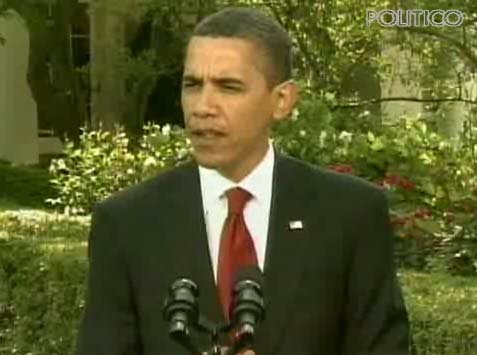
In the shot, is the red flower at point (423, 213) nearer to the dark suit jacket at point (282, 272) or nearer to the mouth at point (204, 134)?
the dark suit jacket at point (282, 272)

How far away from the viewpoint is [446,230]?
9117 mm

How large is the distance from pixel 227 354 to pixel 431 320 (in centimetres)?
394

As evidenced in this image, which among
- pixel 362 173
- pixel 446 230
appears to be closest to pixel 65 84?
pixel 362 173

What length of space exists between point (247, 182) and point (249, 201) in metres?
0.04

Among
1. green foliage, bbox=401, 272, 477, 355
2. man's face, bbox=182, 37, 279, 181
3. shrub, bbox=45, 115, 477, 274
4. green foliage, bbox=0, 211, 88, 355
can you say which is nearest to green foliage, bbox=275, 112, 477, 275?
shrub, bbox=45, 115, 477, 274

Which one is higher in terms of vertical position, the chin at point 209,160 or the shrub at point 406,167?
the chin at point 209,160

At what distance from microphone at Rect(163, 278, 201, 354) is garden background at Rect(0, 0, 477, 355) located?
3.80 meters

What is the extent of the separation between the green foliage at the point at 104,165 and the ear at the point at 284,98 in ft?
32.8

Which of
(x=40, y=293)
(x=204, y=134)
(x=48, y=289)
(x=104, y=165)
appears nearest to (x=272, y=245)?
(x=204, y=134)

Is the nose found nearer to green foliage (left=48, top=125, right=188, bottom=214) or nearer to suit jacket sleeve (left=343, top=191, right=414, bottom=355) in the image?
suit jacket sleeve (left=343, top=191, right=414, bottom=355)

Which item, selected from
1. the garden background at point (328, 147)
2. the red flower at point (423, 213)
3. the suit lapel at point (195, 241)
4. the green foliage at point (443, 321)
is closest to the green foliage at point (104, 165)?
the garden background at point (328, 147)

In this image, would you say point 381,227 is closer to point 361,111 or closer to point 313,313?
point 313,313

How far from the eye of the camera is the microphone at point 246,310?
8.25 feet

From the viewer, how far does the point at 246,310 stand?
253 cm
